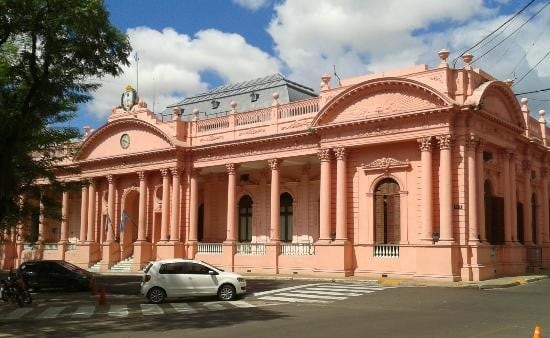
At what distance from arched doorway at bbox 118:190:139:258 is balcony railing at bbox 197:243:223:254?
17.7ft

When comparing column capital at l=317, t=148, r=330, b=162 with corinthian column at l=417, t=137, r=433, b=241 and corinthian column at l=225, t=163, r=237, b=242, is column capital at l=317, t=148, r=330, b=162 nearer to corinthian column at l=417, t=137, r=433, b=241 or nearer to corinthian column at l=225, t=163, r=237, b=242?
corinthian column at l=417, t=137, r=433, b=241

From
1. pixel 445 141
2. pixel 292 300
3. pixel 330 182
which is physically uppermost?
pixel 445 141

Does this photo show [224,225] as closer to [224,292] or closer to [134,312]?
A: [224,292]

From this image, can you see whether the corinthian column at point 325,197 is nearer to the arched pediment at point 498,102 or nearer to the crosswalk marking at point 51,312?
the arched pediment at point 498,102

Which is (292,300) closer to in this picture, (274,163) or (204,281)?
(204,281)

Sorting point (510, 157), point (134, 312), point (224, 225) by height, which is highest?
point (510, 157)

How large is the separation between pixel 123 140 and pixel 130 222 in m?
5.15

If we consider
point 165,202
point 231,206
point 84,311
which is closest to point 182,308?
point 84,311

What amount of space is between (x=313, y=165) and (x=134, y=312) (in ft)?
59.4

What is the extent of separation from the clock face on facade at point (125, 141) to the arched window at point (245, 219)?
767 cm

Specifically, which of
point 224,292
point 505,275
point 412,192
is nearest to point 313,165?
point 412,192

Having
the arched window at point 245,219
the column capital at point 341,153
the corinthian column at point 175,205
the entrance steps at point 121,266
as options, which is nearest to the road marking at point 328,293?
the column capital at point 341,153

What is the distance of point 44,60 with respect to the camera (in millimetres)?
15898

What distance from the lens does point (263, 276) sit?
28750mm
